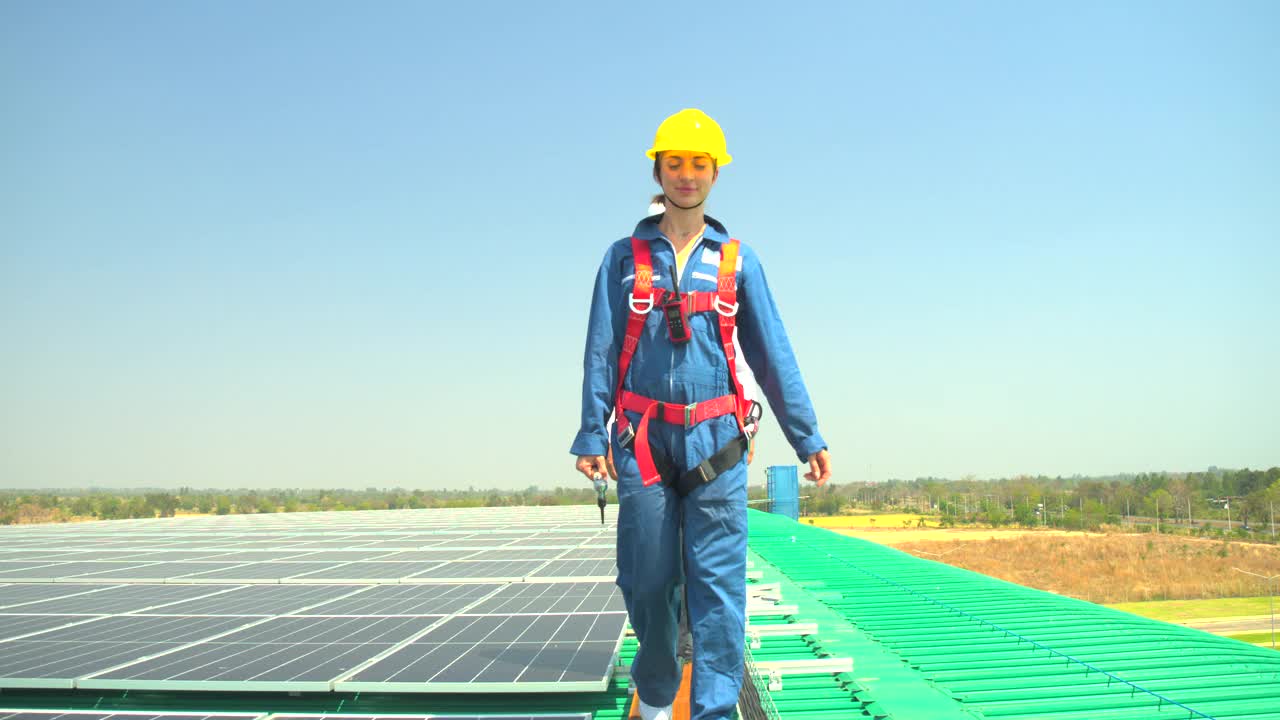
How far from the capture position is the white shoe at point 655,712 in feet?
8.14

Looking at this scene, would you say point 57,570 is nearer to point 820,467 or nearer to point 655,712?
point 655,712

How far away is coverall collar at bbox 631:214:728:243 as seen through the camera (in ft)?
8.99

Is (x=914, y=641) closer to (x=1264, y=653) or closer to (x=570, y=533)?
(x=1264, y=653)

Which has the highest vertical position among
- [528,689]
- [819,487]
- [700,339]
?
[700,339]

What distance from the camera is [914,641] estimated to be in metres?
4.25

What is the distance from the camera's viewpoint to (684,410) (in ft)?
8.19

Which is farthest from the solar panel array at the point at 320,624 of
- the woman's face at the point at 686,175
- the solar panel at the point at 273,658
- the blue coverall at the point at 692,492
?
the woman's face at the point at 686,175

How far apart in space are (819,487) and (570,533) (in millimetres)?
8531

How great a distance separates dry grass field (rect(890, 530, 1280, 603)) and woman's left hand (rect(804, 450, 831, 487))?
37153 millimetres

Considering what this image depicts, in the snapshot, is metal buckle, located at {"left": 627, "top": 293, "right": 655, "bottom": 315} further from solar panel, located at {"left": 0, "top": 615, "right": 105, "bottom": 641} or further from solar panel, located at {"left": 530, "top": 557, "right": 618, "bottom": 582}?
solar panel, located at {"left": 0, "top": 615, "right": 105, "bottom": 641}

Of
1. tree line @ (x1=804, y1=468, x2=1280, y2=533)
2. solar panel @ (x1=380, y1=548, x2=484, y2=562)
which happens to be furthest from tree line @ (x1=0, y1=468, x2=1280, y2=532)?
solar panel @ (x1=380, y1=548, x2=484, y2=562)

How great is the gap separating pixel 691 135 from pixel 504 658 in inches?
86.0

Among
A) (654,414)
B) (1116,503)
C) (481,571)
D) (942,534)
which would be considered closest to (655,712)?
(654,414)

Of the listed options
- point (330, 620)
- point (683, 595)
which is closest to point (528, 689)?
point (683, 595)
